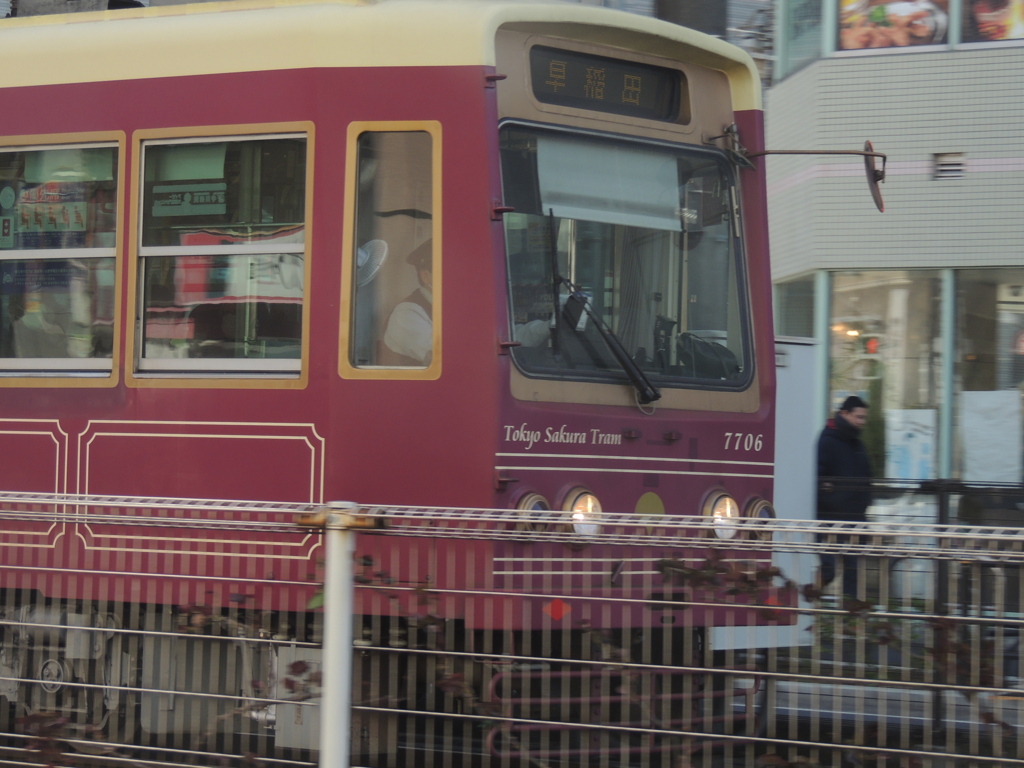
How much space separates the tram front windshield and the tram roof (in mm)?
459

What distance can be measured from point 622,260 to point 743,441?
102cm

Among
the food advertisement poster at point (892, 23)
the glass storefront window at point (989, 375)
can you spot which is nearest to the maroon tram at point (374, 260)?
the glass storefront window at point (989, 375)

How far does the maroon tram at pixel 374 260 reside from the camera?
523cm

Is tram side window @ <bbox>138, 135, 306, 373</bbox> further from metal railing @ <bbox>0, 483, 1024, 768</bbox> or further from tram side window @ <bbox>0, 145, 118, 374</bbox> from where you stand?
metal railing @ <bbox>0, 483, 1024, 768</bbox>

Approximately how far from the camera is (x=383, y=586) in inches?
140

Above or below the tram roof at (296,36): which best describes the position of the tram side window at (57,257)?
below

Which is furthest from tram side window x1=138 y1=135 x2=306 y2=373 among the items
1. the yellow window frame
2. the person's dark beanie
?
the person's dark beanie

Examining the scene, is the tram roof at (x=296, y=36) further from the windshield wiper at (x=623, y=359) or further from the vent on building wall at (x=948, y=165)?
the vent on building wall at (x=948, y=165)

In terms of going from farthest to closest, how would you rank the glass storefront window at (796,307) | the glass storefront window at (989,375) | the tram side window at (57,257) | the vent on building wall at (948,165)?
the glass storefront window at (796,307), the vent on building wall at (948,165), the glass storefront window at (989,375), the tram side window at (57,257)

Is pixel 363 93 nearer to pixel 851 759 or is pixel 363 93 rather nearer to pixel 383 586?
pixel 383 586

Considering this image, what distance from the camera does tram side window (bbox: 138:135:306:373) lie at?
5422mm

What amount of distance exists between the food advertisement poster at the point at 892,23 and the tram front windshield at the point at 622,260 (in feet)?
23.8

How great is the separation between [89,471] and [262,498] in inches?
33.8

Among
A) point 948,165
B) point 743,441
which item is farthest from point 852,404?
point 948,165
